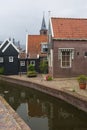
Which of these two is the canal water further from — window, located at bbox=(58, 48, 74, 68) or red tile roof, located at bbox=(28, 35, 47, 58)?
red tile roof, located at bbox=(28, 35, 47, 58)

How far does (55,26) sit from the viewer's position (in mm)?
32031

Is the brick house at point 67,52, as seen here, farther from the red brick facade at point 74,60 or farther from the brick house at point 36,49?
the brick house at point 36,49

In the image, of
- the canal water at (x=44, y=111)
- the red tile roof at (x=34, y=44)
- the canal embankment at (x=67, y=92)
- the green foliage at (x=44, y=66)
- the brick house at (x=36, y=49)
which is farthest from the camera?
the red tile roof at (x=34, y=44)

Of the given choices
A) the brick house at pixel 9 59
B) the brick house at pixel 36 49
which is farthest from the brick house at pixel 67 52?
the brick house at pixel 9 59

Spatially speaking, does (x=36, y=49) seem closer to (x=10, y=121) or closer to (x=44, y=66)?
(x=44, y=66)

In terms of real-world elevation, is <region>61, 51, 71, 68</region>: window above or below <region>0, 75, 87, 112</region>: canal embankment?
above

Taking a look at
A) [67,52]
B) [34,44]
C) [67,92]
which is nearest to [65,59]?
[67,52]

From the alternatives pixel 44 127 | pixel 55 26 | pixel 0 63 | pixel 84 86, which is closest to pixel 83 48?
pixel 55 26

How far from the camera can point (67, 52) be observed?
31.4m

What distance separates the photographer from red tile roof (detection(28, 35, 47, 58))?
41781 mm

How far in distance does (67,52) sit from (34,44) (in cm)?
1242

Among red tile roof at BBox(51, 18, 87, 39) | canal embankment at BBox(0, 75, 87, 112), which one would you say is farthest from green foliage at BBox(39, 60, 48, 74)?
red tile roof at BBox(51, 18, 87, 39)

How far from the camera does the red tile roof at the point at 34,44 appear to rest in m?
41.8

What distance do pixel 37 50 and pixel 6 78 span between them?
980cm
